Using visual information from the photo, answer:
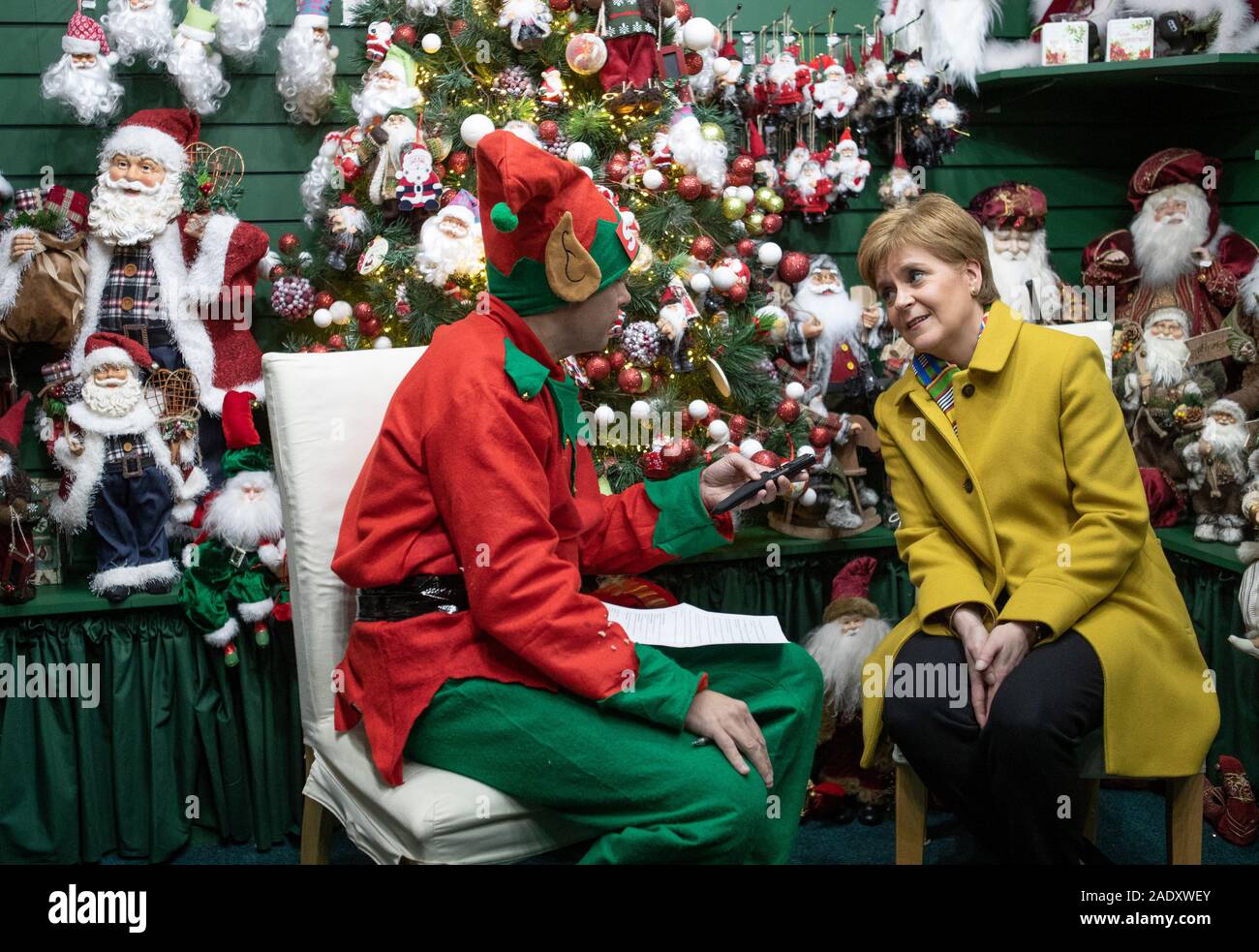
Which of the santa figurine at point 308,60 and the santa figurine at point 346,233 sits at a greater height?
the santa figurine at point 308,60

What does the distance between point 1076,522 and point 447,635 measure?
1.03 meters

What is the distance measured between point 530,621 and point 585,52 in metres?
1.45

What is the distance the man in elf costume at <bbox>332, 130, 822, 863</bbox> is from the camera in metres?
1.65

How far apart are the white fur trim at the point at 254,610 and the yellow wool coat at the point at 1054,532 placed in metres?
1.28

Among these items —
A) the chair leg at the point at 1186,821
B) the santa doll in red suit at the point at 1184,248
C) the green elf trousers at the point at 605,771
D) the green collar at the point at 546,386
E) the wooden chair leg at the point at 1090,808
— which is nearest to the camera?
the green elf trousers at the point at 605,771

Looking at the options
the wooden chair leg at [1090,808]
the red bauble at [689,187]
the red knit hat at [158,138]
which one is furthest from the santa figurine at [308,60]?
the wooden chair leg at [1090,808]

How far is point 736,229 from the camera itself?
2775mm

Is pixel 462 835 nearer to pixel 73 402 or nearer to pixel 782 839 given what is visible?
pixel 782 839

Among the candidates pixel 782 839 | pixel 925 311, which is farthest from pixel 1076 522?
pixel 782 839

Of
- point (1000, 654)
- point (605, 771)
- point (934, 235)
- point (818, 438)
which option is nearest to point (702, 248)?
point (818, 438)

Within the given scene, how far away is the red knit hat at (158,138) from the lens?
8.58 ft

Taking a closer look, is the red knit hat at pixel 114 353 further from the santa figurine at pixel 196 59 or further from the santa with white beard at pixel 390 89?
the santa with white beard at pixel 390 89

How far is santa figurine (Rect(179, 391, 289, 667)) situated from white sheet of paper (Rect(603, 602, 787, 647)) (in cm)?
95

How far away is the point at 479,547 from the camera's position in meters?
1.65
